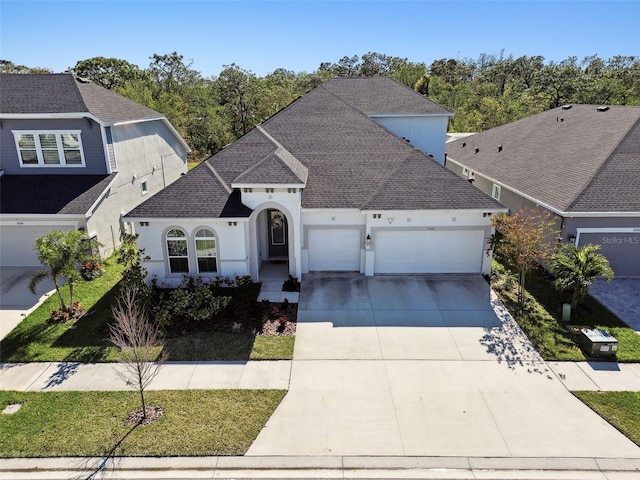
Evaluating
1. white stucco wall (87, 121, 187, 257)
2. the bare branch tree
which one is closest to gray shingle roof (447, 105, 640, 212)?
the bare branch tree

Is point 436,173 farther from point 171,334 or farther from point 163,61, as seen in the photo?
point 163,61

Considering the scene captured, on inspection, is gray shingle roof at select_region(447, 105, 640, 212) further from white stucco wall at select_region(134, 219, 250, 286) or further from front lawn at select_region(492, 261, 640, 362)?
white stucco wall at select_region(134, 219, 250, 286)

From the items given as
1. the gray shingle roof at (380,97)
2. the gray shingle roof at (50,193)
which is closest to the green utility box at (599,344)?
the gray shingle roof at (380,97)

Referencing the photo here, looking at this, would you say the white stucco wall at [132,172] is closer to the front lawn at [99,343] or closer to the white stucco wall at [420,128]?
the front lawn at [99,343]

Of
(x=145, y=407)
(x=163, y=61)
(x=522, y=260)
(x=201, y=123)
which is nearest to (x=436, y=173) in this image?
(x=522, y=260)

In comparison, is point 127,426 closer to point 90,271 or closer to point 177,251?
point 177,251

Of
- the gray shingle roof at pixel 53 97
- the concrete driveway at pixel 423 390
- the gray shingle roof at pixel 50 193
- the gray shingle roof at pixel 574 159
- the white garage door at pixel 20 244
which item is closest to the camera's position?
the concrete driveway at pixel 423 390
